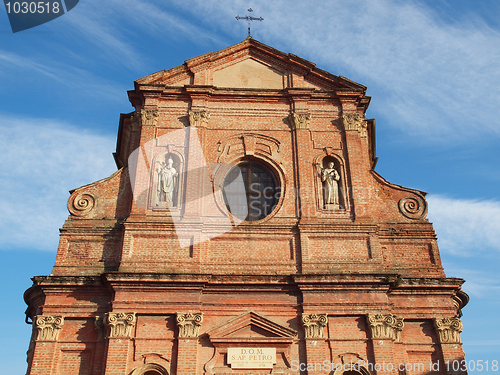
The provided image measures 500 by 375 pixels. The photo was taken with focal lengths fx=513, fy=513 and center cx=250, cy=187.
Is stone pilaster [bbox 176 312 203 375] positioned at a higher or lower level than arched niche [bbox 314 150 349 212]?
lower

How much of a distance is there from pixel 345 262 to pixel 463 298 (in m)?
3.28

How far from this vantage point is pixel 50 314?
37.9ft

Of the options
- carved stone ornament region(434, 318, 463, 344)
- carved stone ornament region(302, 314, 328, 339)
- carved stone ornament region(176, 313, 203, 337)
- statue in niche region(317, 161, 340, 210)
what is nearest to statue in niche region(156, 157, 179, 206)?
carved stone ornament region(176, 313, 203, 337)

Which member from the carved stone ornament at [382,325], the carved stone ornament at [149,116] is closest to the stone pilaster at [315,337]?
the carved stone ornament at [382,325]

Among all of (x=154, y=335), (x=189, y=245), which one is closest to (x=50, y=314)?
(x=154, y=335)

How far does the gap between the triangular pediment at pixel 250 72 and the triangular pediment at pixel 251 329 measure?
6881 millimetres

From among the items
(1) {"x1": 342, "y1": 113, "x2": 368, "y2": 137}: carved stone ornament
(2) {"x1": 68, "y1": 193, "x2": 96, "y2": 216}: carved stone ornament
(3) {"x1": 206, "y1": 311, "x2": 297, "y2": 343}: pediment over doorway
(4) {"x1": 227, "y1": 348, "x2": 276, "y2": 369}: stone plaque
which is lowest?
(4) {"x1": 227, "y1": 348, "x2": 276, "y2": 369}: stone plaque

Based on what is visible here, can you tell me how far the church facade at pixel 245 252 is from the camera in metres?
11.2

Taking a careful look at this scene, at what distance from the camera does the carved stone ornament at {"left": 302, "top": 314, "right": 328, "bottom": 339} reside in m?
11.3

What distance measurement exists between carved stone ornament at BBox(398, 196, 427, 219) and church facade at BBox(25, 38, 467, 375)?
44mm

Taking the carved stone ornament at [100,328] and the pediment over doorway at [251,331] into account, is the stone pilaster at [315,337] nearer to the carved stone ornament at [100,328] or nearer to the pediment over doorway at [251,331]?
the pediment over doorway at [251,331]

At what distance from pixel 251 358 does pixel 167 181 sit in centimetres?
491

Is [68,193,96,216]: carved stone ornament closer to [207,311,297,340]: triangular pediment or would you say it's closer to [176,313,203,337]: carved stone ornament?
[176,313,203,337]: carved stone ornament

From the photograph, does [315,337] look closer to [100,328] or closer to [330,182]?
[330,182]
